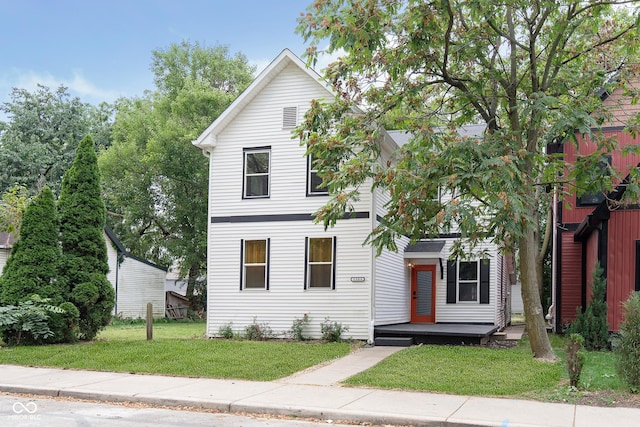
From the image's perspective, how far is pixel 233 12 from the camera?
18.0 meters

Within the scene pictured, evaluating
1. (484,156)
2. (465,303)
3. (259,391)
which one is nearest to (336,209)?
(484,156)

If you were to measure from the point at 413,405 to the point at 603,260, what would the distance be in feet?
29.8

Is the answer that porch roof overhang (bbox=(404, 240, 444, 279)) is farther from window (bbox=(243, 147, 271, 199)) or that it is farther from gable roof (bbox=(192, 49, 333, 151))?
gable roof (bbox=(192, 49, 333, 151))

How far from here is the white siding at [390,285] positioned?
58.1ft

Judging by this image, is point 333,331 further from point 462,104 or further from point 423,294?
point 462,104

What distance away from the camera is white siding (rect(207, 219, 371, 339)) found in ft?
56.6

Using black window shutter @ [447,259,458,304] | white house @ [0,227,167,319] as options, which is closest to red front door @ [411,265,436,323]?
black window shutter @ [447,259,458,304]

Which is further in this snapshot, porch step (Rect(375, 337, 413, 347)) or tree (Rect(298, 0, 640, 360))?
porch step (Rect(375, 337, 413, 347))

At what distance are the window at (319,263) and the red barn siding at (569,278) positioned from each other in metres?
8.89

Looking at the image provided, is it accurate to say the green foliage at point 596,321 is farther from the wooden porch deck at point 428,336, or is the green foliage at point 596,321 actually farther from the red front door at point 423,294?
the red front door at point 423,294

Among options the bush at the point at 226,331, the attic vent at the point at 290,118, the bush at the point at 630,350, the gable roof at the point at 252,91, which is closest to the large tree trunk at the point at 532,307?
the bush at the point at 630,350

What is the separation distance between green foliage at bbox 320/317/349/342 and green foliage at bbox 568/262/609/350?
5.83 meters

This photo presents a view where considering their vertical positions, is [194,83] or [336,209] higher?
[194,83]

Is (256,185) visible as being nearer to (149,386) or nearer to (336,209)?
(336,209)
